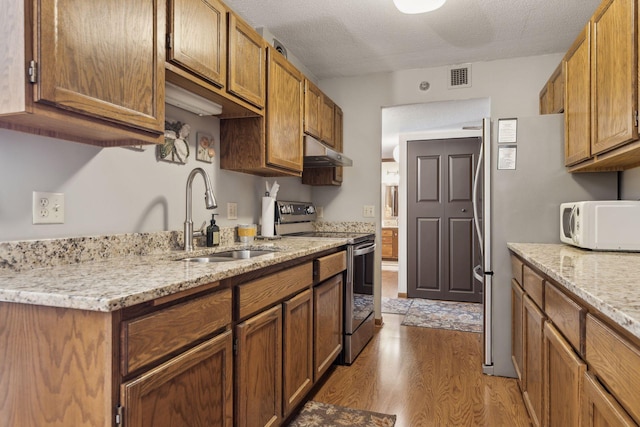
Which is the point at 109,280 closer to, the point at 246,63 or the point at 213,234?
the point at 213,234

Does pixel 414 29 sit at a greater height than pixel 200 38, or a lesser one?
greater

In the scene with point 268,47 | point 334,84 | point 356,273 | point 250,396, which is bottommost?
point 250,396

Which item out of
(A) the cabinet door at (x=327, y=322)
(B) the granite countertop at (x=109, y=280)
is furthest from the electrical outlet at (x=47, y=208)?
(A) the cabinet door at (x=327, y=322)

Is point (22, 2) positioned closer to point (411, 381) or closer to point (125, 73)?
point (125, 73)

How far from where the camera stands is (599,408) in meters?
0.97

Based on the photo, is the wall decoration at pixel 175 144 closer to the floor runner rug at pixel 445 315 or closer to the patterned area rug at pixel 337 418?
the patterned area rug at pixel 337 418

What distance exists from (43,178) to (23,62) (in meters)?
0.52

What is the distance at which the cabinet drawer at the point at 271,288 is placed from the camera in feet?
4.77

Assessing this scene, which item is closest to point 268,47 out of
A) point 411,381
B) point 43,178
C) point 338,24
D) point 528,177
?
point 338,24

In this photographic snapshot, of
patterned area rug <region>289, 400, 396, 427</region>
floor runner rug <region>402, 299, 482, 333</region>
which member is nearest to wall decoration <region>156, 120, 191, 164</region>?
patterned area rug <region>289, 400, 396, 427</region>

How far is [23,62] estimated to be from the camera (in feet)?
3.32

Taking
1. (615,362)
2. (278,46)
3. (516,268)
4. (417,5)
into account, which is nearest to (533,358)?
(516,268)

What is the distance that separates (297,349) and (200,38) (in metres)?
1.51

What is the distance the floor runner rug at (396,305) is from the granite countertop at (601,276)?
2182 millimetres
